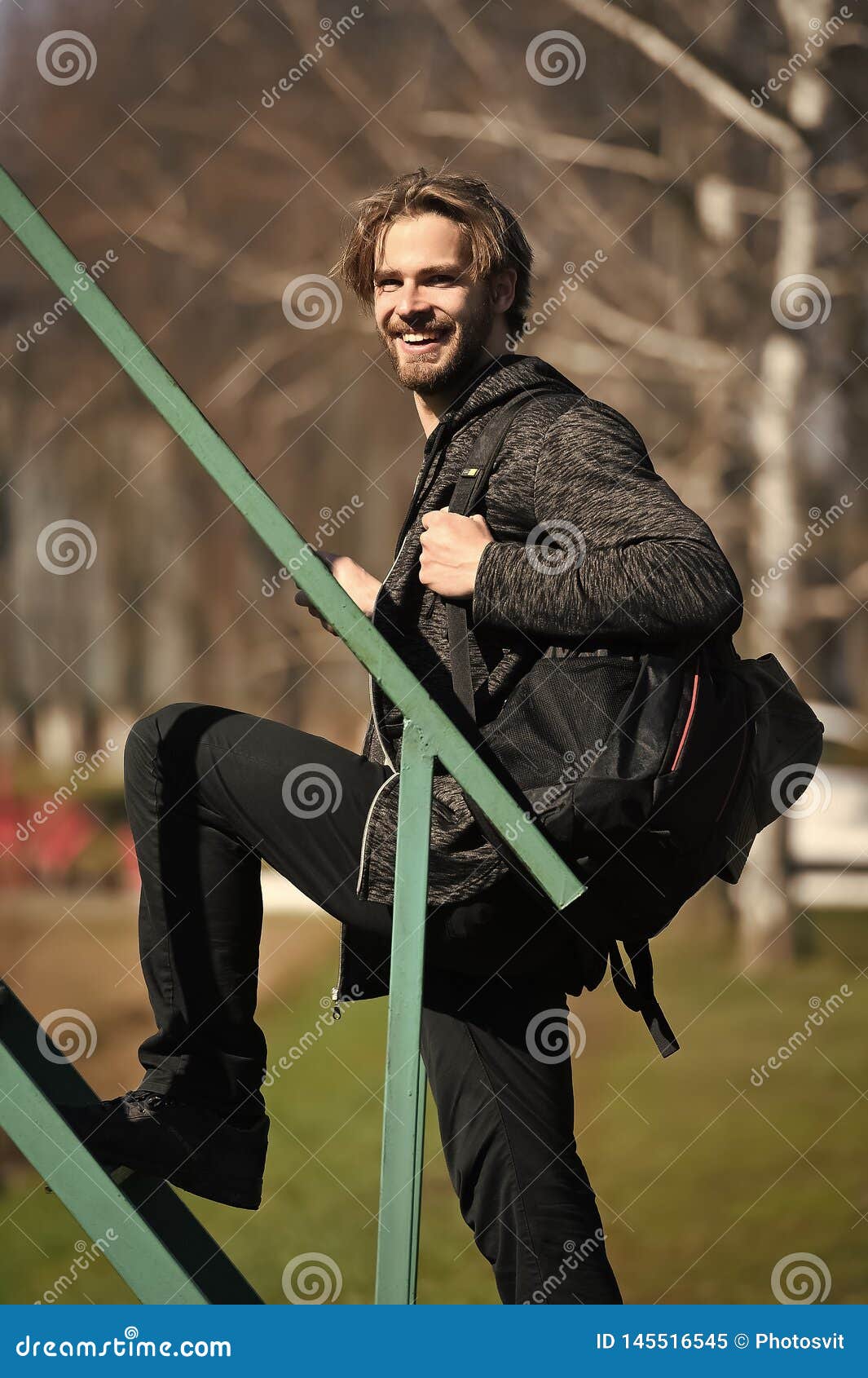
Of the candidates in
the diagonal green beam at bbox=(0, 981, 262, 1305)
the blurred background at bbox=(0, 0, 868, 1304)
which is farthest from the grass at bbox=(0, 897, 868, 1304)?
the diagonal green beam at bbox=(0, 981, 262, 1305)

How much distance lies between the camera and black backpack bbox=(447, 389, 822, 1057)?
5.16 ft

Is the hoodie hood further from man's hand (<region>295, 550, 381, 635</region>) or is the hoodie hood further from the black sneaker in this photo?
the black sneaker

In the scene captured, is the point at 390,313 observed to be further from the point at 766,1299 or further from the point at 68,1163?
the point at 766,1299

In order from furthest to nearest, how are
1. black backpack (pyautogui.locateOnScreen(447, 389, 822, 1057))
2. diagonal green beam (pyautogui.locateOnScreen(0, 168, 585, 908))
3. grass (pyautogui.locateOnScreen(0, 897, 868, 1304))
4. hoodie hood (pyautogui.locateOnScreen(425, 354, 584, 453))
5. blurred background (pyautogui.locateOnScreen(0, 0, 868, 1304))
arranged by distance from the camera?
1. blurred background (pyautogui.locateOnScreen(0, 0, 868, 1304))
2. grass (pyautogui.locateOnScreen(0, 897, 868, 1304))
3. hoodie hood (pyautogui.locateOnScreen(425, 354, 584, 453))
4. black backpack (pyautogui.locateOnScreen(447, 389, 822, 1057))
5. diagonal green beam (pyautogui.locateOnScreen(0, 168, 585, 908))

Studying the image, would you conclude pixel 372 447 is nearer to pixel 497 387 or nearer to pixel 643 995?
pixel 497 387

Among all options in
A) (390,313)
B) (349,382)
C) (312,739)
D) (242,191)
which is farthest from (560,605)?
(242,191)

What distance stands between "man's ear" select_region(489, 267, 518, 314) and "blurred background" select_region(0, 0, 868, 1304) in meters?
4.30

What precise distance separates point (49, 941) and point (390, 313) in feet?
19.4

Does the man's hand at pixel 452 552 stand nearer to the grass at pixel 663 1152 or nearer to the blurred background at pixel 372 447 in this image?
the grass at pixel 663 1152

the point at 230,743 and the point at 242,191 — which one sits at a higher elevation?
the point at 242,191

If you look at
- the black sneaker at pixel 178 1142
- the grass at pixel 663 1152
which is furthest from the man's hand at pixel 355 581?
the grass at pixel 663 1152

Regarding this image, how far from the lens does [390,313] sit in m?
1.89

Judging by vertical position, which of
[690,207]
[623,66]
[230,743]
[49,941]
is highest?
[623,66]

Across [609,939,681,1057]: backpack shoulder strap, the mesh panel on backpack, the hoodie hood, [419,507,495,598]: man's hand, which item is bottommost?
[609,939,681,1057]: backpack shoulder strap
